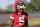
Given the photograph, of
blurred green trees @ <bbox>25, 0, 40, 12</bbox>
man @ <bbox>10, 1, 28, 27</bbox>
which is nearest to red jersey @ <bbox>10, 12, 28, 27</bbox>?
man @ <bbox>10, 1, 28, 27</bbox>

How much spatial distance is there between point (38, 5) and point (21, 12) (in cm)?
6415

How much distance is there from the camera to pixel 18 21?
3836mm

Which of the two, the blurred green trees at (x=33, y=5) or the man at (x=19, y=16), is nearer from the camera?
the man at (x=19, y=16)

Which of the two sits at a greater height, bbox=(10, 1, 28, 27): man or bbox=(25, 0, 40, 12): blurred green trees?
bbox=(10, 1, 28, 27): man

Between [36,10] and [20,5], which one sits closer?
[20,5]

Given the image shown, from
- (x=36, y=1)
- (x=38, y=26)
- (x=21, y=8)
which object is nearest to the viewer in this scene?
(x=21, y=8)

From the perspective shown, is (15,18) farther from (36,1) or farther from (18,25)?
(36,1)

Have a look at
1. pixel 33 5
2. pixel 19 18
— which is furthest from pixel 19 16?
pixel 33 5

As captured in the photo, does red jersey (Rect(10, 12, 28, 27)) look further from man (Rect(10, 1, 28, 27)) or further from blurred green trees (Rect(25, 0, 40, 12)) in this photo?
blurred green trees (Rect(25, 0, 40, 12))

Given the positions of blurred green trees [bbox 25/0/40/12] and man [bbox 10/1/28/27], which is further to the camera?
blurred green trees [bbox 25/0/40/12]

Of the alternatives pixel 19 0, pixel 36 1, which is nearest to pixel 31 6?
pixel 36 1

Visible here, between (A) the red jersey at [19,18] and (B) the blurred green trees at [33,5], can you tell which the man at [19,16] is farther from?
(B) the blurred green trees at [33,5]

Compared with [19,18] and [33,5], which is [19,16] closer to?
[19,18]

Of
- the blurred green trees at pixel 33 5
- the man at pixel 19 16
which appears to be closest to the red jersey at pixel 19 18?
the man at pixel 19 16
